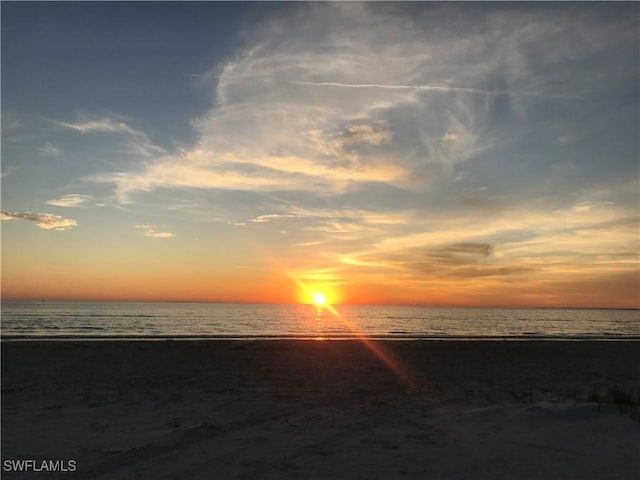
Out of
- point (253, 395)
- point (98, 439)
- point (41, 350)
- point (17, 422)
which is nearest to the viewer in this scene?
point (98, 439)

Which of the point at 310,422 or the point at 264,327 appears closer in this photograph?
the point at 310,422

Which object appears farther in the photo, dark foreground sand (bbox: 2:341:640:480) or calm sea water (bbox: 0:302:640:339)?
calm sea water (bbox: 0:302:640:339)

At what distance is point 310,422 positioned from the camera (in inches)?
363

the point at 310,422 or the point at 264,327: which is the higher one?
the point at 310,422

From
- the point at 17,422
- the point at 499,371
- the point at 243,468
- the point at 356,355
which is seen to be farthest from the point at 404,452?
the point at 356,355

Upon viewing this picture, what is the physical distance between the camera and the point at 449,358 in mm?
22547

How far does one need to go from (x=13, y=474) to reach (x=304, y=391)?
7.61 metres

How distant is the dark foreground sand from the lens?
21.6ft

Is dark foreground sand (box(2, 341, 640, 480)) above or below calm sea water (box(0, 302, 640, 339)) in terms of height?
above

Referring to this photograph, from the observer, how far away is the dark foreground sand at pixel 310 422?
6570 mm

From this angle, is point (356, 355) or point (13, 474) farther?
point (356, 355)

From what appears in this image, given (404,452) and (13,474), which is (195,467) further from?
(404,452)

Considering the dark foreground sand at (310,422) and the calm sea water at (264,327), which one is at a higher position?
the dark foreground sand at (310,422)

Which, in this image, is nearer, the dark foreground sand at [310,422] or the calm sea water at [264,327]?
the dark foreground sand at [310,422]
